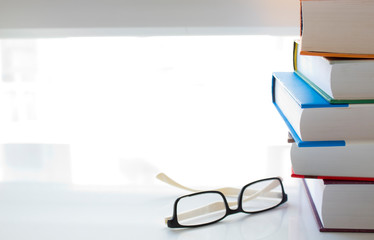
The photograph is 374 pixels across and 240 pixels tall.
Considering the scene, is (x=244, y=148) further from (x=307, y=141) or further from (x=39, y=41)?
(x=39, y=41)

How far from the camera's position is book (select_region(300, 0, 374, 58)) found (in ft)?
1.98

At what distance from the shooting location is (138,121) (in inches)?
43.4

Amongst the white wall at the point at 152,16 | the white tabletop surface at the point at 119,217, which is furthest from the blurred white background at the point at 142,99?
the white tabletop surface at the point at 119,217

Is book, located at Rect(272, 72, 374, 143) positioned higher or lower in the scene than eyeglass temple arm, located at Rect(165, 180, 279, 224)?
higher

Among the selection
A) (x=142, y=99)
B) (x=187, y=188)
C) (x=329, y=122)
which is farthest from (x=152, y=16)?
(x=329, y=122)

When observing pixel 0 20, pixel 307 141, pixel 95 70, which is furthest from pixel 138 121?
pixel 307 141

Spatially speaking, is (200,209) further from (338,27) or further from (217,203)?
(338,27)

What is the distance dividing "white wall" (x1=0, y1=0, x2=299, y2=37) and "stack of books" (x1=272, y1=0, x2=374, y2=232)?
12.9 inches

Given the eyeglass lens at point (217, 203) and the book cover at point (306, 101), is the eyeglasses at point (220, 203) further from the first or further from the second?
the book cover at point (306, 101)

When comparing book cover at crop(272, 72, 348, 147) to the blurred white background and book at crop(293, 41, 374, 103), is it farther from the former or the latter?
the blurred white background

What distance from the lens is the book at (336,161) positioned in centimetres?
63

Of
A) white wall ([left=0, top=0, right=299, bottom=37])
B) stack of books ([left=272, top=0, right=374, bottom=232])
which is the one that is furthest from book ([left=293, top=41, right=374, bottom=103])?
white wall ([left=0, top=0, right=299, bottom=37])

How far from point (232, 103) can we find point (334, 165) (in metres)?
0.46

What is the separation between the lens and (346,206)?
2.09 ft
